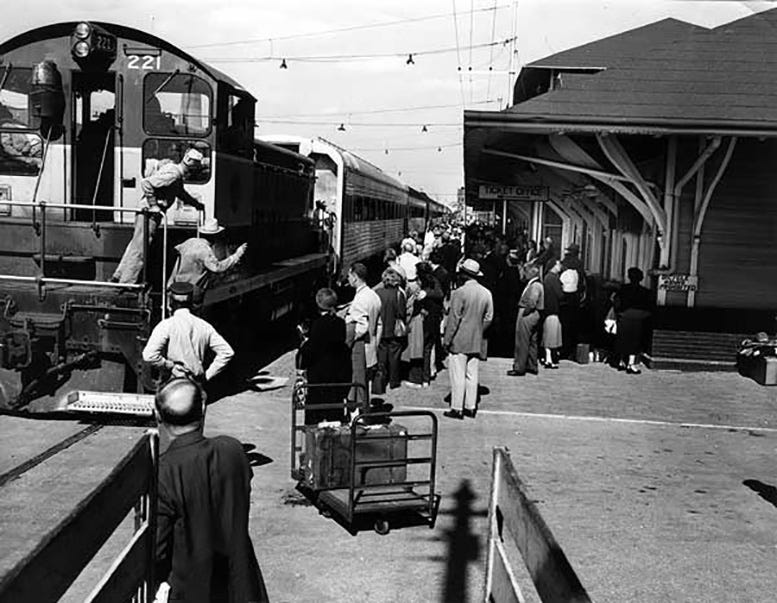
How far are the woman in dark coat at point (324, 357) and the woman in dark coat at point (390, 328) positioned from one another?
272 centimetres

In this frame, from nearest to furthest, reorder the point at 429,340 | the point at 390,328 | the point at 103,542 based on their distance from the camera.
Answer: the point at 103,542 → the point at 390,328 → the point at 429,340

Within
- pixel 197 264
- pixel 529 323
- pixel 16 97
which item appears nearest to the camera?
pixel 197 264

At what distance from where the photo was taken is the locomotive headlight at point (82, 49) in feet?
35.2

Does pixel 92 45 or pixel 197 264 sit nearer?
pixel 197 264

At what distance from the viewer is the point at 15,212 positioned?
1125 centimetres

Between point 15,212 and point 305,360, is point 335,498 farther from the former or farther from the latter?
point 15,212

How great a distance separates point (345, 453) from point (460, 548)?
3.82ft

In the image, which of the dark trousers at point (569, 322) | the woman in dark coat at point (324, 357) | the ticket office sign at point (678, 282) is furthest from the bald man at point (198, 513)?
the dark trousers at point (569, 322)

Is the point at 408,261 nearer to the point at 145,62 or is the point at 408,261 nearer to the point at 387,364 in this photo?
the point at 387,364

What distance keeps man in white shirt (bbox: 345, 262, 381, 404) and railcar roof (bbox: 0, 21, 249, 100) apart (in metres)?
3.17

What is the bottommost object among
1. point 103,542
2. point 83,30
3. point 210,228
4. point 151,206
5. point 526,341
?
point 526,341

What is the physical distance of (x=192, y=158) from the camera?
35.7 ft

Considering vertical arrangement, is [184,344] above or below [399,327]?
above

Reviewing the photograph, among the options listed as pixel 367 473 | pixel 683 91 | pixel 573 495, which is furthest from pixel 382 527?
pixel 683 91
